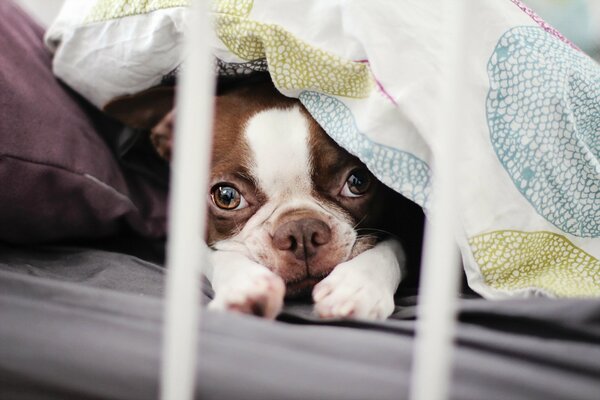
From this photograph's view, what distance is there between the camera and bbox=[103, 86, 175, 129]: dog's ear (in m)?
1.67

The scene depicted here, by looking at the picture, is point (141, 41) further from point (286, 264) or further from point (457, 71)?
point (457, 71)

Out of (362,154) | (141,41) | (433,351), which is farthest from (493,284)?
(141,41)

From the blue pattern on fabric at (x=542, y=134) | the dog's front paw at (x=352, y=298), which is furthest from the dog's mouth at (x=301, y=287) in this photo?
the blue pattern on fabric at (x=542, y=134)

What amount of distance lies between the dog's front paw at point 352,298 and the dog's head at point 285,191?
0.17 m

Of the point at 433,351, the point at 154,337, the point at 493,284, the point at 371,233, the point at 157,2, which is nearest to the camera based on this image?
the point at 433,351

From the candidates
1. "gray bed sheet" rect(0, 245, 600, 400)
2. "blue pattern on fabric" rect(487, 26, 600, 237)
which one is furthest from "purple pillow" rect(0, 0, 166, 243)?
"blue pattern on fabric" rect(487, 26, 600, 237)

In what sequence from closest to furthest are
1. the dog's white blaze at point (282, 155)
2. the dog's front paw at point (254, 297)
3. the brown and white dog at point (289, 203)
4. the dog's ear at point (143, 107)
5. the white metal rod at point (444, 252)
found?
Answer: the white metal rod at point (444, 252)
the dog's front paw at point (254, 297)
the brown and white dog at point (289, 203)
the dog's white blaze at point (282, 155)
the dog's ear at point (143, 107)

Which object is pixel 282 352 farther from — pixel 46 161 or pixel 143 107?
pixel 143 107

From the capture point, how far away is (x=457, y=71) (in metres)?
0.62

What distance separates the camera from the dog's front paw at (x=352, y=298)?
1.09 m

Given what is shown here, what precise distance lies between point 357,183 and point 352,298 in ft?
1.64

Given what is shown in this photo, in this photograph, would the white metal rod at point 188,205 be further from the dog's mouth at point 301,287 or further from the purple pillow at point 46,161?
the purple pillow at point 46,161

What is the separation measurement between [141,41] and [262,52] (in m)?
0.33

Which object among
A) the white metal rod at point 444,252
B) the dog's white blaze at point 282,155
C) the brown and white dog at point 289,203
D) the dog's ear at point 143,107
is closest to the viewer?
the white metal rod at point 444,252
